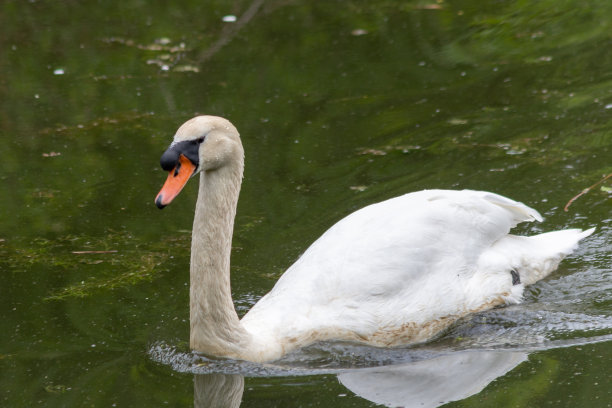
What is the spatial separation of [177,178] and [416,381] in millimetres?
1757

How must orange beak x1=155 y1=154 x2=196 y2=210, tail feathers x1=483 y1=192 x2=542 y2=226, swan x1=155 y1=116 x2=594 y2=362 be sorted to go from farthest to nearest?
1. tail feathers x1=483 y1=192 x2=542 y2=226
2. swan x1=155 y1=116 x2=594 y2=362
3. orange beak x1=155 y1=154 x2=196 y2=210

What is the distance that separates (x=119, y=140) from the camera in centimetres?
958

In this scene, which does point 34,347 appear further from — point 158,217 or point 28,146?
point 28,146

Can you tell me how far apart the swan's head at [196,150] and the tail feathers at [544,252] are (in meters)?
2.35

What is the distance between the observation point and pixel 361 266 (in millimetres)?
5797

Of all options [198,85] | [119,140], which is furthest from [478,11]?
[119,140]

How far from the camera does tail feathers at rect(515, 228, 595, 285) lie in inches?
260

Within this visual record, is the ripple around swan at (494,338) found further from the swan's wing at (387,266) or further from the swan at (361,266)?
the swan's wing at (387,266)

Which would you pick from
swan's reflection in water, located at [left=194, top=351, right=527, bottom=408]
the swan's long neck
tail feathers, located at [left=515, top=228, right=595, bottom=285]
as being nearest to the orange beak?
the swan's long neck

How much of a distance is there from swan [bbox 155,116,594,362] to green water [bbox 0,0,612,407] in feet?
0.49

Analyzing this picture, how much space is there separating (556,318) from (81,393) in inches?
117

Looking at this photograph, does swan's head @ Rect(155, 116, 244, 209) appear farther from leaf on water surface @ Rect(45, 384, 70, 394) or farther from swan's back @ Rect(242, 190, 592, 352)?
leaf on water surface @ Rect(45, 384, 70, 394)

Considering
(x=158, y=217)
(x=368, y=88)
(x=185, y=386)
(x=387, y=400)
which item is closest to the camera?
(x=387, y=400)

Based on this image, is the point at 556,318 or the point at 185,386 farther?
the point at 556,318
